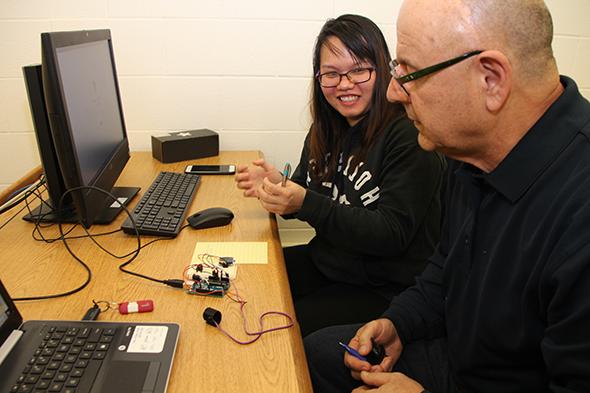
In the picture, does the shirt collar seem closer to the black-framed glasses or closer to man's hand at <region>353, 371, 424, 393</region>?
man's hand at <region>353, 371, 424, 393</region>

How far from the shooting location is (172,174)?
1.72 m

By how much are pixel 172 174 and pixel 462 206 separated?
42.0 inches

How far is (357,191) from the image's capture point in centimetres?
141

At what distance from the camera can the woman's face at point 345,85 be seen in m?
1.41

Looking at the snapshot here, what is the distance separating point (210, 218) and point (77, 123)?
0.42 meters

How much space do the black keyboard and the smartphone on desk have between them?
10 cm

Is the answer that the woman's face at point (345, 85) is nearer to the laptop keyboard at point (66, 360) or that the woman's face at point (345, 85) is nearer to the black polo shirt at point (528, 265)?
the black polo shirt at point (528, 265)

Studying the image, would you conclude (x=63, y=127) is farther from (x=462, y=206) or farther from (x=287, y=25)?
(x=287, y=25)

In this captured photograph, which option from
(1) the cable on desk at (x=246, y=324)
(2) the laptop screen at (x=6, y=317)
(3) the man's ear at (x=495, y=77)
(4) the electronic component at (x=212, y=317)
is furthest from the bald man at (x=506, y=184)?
(2) the laptop screen at (x=6, y=317)

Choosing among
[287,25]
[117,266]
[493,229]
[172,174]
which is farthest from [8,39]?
[493,229]

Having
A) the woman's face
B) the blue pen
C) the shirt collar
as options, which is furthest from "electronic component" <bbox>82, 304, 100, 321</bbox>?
the woman's face

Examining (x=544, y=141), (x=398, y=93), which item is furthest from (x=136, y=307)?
(x=544, y=141)

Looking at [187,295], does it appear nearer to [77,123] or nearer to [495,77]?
[77,123]

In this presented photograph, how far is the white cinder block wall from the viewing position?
1.95 meters
